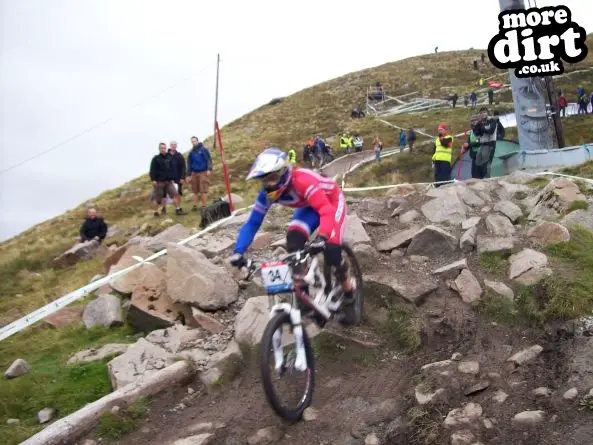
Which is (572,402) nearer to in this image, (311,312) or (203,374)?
(311,312)

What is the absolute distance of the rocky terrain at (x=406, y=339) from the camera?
4.84m

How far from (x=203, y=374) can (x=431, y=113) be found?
49.7 m

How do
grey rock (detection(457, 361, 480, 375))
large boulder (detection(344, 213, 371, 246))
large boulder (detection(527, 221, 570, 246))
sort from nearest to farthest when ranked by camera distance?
grey rock (detection(457, 361, 480, 375)), large boulder (detection(527, 221, 570, 246)), large boulder (detection(344, 213, 371, 246))

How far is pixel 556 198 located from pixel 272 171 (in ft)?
19.3

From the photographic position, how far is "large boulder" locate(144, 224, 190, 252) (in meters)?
10.8

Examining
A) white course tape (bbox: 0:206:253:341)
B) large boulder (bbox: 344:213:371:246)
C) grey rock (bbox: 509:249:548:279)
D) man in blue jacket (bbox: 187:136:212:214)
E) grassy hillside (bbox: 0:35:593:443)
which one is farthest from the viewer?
man in blue jacket (bbox: 187:136:212:214)

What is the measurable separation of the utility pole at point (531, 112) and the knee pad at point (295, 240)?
10679mm

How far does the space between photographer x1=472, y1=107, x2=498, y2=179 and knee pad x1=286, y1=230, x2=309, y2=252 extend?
8.77 meters

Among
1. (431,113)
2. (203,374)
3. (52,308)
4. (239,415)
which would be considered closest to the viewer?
(239,415)

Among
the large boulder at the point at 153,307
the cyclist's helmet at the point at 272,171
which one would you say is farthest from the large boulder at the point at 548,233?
the large boulder at the point at 153,307

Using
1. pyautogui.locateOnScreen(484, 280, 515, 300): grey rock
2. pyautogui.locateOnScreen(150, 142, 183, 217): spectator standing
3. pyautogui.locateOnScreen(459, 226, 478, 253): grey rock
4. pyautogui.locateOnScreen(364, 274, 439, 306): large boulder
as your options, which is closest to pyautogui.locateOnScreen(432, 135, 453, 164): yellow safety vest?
pyautogui.locateOnScreen(459, 226, 478, 253): grey rock

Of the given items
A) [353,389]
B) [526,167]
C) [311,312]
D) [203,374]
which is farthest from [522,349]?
[526,167]

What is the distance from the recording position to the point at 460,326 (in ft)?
21.0

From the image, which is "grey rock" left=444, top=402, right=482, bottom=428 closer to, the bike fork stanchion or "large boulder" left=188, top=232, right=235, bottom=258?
the bike fork stanchion
